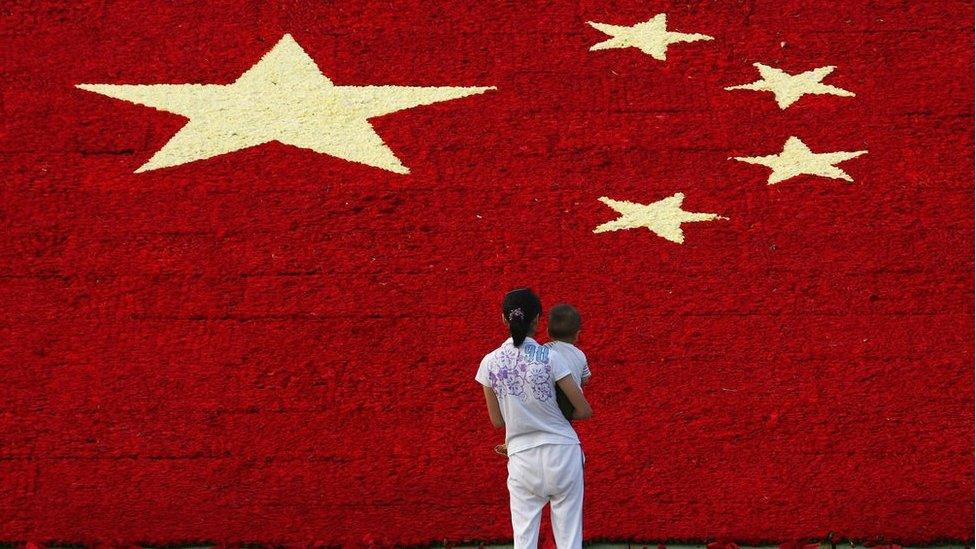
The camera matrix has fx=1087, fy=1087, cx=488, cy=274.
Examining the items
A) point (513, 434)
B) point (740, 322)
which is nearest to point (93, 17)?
point (513, 434)

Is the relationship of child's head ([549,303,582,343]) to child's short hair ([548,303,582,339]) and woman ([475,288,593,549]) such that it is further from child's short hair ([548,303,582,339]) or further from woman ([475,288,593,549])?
woman ([475,288,593,549])

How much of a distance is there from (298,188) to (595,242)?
1210 millimetres

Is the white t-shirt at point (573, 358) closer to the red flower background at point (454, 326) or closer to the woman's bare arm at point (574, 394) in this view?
the woman's bare arm at point (574, 394)

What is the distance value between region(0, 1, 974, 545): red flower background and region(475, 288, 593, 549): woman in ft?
3.26

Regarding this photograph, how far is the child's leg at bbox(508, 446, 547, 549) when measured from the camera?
328cm

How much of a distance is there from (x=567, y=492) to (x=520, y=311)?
1.89ft

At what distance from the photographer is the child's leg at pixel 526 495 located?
3.28 m

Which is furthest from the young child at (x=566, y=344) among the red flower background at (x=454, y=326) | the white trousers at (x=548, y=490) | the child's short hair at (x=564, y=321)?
the red flower background at (x=454, y=326)

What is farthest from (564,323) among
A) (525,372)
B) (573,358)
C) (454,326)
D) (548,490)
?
(454,326)

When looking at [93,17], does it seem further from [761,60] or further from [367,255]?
[761,60]

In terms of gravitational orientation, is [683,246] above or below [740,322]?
above

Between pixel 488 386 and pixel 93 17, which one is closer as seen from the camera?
pixel 488 386

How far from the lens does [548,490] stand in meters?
3.28

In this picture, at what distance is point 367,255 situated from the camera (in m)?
4.34
